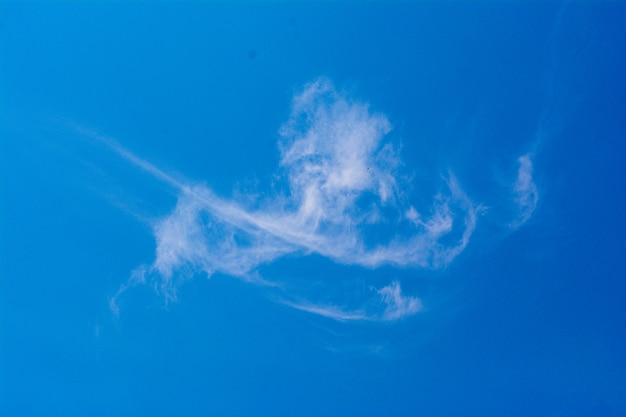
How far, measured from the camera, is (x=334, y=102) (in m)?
8.39

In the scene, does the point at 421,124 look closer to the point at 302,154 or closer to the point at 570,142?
the point at 302,154

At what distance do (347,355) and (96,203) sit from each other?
21.6 feet

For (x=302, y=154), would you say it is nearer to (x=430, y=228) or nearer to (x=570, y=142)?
(x=430, y=228)

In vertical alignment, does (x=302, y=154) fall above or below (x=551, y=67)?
below

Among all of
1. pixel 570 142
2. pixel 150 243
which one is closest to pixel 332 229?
pixel 150 243

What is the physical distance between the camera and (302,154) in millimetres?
8414

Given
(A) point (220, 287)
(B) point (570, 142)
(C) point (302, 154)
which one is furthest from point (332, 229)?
(B) point (570, 142)

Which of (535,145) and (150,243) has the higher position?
(535,145)

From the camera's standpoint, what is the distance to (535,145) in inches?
332

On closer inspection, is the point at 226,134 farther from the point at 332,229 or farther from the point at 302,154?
the point at 332,229

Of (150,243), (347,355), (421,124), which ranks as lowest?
(347,355)

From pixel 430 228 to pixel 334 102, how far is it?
11.4ft

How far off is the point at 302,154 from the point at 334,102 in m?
1.33

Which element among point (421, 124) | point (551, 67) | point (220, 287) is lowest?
point (220, 287)
